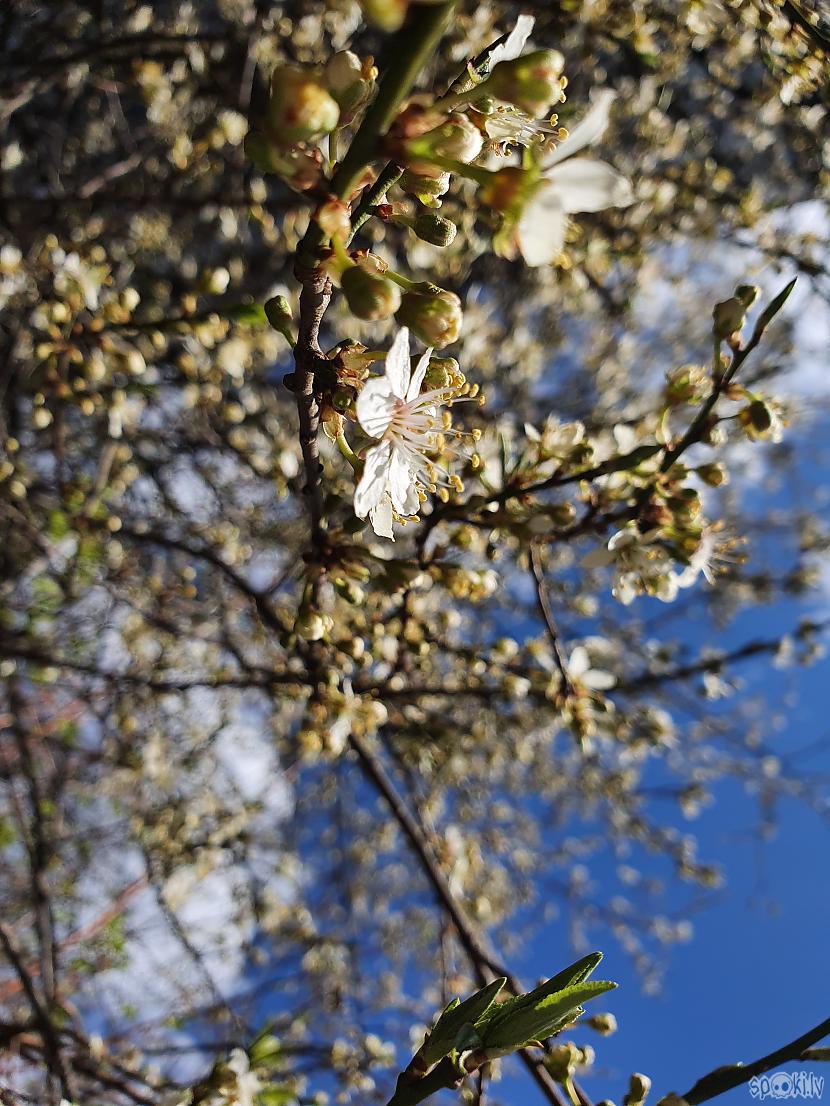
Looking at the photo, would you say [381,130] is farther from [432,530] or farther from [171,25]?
[171,25]

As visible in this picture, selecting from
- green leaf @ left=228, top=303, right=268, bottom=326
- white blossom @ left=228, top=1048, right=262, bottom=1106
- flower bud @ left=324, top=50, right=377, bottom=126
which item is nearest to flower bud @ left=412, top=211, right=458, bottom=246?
flower bud @ left=324, top=50, right=377, bottom=126

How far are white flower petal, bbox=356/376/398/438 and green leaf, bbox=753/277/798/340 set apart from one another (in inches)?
19.2

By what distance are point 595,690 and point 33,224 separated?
2.77 meters

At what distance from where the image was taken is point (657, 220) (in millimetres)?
3176

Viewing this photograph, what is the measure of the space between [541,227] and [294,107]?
0.23 metres

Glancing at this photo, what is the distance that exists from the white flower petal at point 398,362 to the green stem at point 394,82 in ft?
0.41

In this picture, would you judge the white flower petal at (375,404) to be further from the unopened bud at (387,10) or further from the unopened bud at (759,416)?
the unopened bud at (759,416)

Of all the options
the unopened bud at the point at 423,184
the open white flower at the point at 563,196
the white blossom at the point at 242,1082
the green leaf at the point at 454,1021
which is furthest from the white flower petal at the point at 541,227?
the white blossom at the point at 242,1082

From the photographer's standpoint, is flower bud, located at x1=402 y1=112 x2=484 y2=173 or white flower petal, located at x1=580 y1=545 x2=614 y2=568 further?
white flower petal, located at x1=580 y1=545 x2=614 y2=568

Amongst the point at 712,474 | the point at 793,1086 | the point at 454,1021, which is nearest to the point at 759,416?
the point at 712,474

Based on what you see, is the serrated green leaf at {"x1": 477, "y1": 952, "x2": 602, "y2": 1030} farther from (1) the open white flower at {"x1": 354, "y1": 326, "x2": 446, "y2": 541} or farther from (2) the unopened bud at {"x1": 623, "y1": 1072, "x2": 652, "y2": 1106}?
(1) the open white flower at {"x1": 354, "y1": 326, "x2": 446, "y2": 541}

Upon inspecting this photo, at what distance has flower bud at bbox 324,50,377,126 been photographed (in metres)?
0.69

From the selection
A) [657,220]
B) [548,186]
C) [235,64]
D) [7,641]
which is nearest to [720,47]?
[657,220]

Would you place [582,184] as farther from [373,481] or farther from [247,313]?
[247,313]
